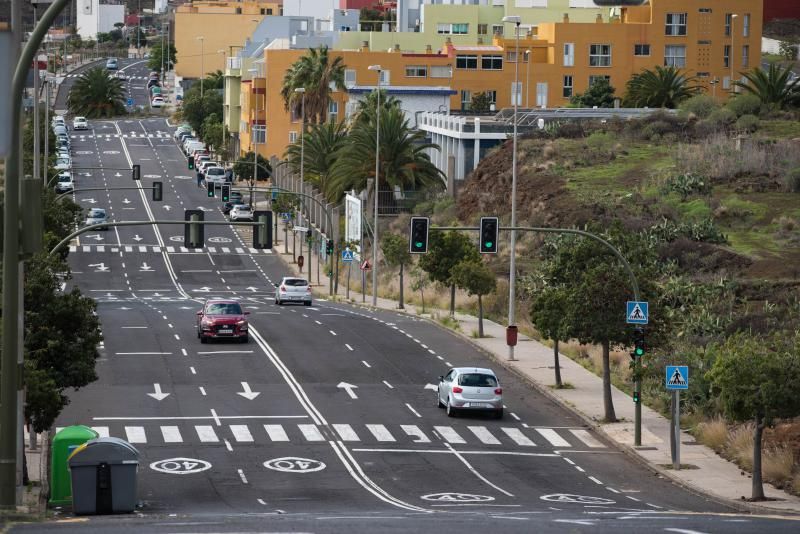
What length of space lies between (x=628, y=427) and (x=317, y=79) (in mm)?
73297

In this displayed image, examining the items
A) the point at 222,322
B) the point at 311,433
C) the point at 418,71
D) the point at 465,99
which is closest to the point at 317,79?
the point at 418,71

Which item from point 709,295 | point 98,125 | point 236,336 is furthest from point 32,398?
point 98,125

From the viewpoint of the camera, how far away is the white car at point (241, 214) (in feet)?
342

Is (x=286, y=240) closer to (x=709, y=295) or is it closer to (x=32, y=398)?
(x=709, y=295)

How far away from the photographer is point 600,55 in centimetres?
11088

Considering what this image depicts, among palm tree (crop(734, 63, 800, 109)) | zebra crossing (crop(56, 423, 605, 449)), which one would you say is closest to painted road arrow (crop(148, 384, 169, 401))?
zebra crossing (crop(56, 423, 605, 449))

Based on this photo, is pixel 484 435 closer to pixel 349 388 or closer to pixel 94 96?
pixel 349 388

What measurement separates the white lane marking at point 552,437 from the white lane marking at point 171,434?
9712mm

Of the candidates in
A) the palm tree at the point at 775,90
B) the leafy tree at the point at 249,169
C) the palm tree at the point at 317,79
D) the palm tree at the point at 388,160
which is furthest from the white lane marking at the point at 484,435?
the leafy tree at the point at 249,169

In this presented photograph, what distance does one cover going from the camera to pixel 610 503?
3159 cm

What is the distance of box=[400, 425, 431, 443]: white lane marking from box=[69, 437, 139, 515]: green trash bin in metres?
12.3

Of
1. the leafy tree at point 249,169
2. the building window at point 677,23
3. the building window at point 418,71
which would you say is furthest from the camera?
the leafy tree at point 249,169

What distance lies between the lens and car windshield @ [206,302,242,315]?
54719mm

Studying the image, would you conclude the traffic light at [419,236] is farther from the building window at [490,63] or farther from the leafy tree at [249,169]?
the leafy tree at [249,169]
